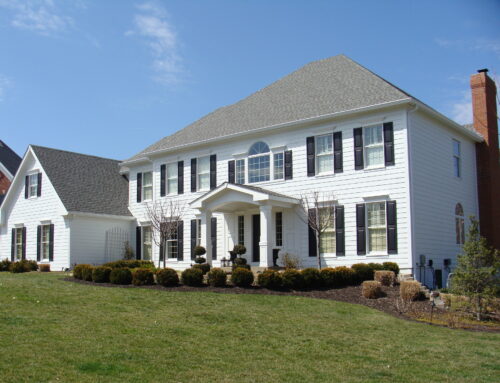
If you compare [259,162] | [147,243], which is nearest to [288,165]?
[259,162]

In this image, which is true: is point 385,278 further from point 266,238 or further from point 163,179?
point 163,179

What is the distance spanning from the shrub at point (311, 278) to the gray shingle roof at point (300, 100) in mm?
6884

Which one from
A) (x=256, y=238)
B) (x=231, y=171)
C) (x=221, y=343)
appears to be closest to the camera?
(x=221, y=343)

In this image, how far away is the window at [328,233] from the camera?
70.5 ft

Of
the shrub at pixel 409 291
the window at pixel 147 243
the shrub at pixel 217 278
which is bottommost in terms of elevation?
the shrub at pixel 409 291

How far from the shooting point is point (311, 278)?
17516mm

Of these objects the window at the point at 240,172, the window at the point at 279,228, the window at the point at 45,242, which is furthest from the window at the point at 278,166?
the window at the point at 45,242

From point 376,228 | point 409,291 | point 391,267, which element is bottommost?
point 409,291

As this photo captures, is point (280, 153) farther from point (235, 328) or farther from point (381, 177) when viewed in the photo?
point (235, 328)

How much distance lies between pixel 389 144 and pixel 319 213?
12.4 feet

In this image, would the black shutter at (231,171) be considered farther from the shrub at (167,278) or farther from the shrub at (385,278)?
the shrub at (385,278)

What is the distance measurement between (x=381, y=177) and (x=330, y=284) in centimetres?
484

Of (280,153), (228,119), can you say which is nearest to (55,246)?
(228,119)

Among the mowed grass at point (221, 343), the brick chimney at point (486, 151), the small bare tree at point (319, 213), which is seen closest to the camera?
the mowed grass at point (221, 343)
